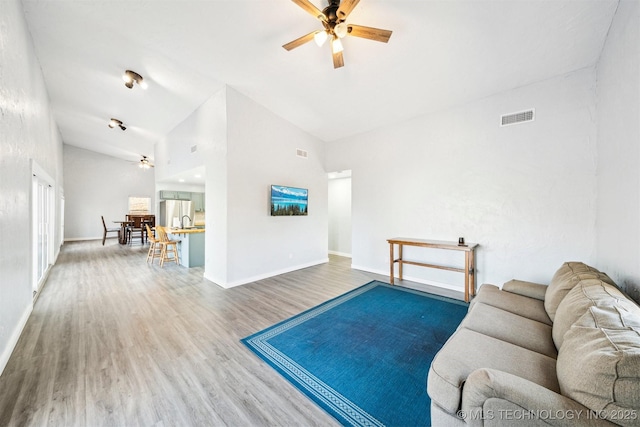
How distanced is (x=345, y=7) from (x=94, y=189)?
1283cm

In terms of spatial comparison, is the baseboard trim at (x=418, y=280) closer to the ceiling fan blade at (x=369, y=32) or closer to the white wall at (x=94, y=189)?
the ceiling fan blade at (x=369, y=32)

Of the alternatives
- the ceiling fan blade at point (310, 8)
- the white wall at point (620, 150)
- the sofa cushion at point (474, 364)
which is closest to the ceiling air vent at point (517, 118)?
the white wall at point (620, 150)

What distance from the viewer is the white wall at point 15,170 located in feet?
6.83

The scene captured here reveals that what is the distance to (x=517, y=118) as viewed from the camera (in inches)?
136

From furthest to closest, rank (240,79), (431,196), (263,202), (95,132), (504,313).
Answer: (95,132)
(263,202)
(431,196)
(240,79)
(504,313)

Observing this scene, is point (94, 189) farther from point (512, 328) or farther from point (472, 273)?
point (512, 328)

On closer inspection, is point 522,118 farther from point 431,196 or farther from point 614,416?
point 614,416

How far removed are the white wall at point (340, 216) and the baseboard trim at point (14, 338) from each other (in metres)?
5.97

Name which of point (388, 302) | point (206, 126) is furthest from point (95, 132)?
point (388, 302)

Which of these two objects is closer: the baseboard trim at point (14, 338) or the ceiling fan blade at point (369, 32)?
the baseboard trim at point (14, 338)

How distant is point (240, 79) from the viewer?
386 cm

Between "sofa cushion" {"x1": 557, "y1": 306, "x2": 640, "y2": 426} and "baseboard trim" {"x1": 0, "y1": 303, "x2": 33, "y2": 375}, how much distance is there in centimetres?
389

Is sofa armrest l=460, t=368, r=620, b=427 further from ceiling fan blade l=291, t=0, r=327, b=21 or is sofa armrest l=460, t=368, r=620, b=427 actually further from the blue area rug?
ceiling fan blade l=291, t=0, r=327, b=21

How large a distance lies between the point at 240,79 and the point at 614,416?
15.8 feet
